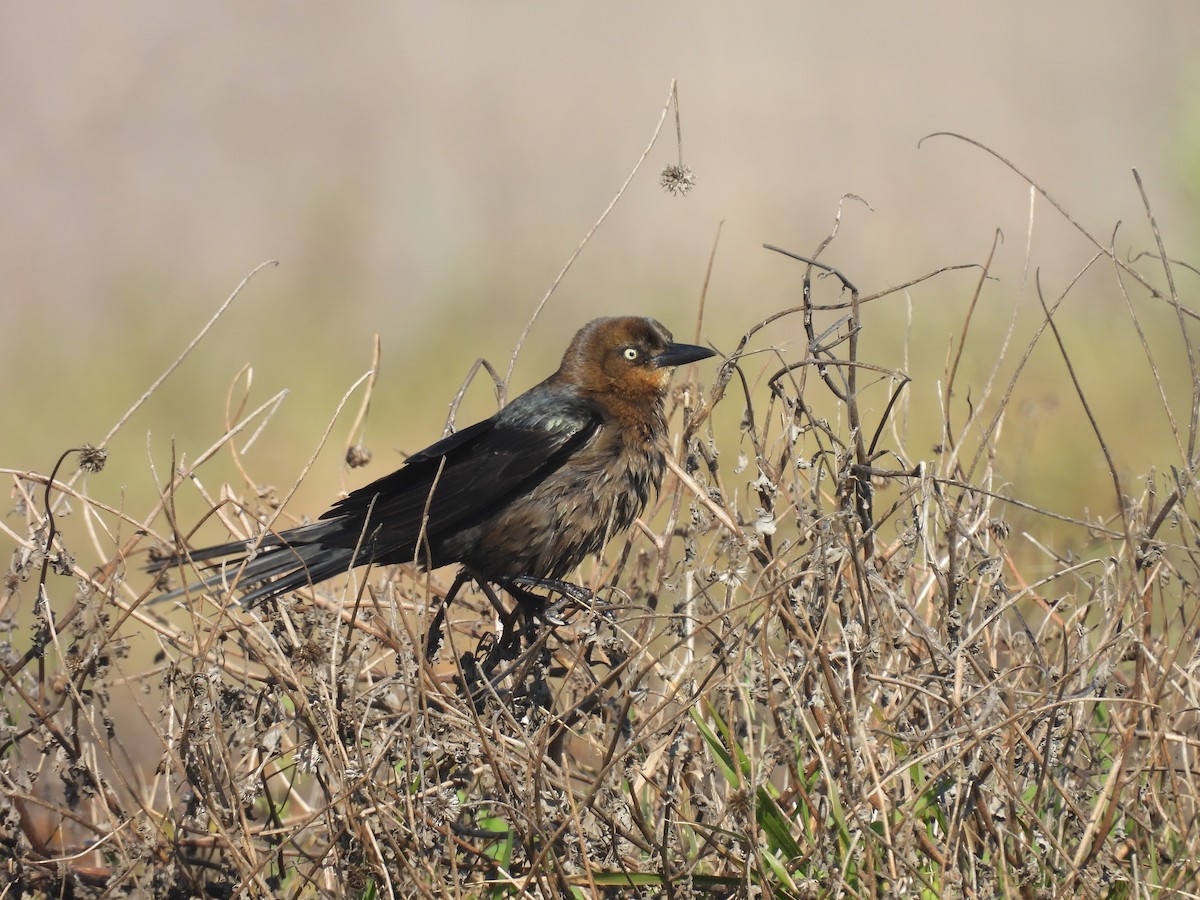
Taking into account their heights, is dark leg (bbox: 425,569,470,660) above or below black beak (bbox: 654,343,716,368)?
below

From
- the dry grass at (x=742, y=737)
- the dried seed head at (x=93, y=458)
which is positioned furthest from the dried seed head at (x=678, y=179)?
the dried seed head at (x=93, y=458)

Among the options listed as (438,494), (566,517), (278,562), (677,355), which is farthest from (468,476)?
(677,355)

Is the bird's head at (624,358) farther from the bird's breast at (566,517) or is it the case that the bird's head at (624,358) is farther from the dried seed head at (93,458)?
the dried seed head at (93,458)

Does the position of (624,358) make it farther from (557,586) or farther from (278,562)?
(278,562)

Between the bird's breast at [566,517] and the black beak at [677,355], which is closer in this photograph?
the bird's breast at [566,517]

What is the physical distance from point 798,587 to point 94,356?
6.85m

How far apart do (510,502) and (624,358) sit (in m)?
0.73

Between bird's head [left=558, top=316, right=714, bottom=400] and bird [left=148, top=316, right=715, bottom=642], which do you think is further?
bird's head [left=558, top=316, right=714, bottom=400]

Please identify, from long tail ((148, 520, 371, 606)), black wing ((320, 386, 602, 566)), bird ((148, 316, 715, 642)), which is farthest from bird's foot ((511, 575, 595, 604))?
long tail ((148, 520, 371, 606))

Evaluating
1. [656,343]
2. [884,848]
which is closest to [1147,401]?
[656,343]

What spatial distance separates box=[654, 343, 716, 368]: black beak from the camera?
409 centimetres

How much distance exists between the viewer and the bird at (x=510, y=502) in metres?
3.53

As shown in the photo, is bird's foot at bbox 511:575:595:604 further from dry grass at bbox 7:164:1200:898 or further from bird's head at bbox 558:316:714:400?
bird's head at bbox 558:316:714:400

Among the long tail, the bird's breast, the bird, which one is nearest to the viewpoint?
the long tail
